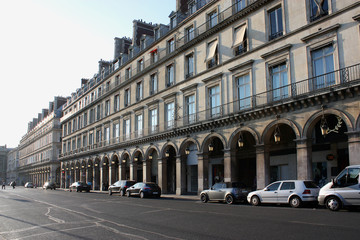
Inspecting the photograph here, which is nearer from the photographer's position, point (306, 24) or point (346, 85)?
point (346, 85)

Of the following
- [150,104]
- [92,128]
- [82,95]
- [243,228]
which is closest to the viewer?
[243,228]

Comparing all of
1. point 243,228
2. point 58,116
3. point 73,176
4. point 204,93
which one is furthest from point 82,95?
point 243,228

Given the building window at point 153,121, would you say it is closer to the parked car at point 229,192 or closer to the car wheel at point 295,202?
the parked car at point 229,192

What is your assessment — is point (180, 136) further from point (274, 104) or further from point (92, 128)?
point (92, 128)

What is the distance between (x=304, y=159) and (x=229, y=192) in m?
4.91

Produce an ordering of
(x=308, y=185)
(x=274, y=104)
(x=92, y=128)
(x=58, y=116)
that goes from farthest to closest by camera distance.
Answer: (x=58, y=116)
(x=92, y=128)
(x=274, y=104)
(x=308, y=185)

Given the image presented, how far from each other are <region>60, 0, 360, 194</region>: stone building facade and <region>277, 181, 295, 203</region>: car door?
3244 millimetres

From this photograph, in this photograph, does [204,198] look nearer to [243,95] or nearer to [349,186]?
[243,95]

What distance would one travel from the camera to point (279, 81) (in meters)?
22.4

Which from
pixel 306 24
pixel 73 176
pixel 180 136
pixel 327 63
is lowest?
pixel 73 176

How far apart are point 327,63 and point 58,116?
72.0m

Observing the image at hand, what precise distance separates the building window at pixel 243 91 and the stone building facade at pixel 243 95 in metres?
0.08

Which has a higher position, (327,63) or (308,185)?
(327,63)

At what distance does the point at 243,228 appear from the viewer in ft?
32.7
